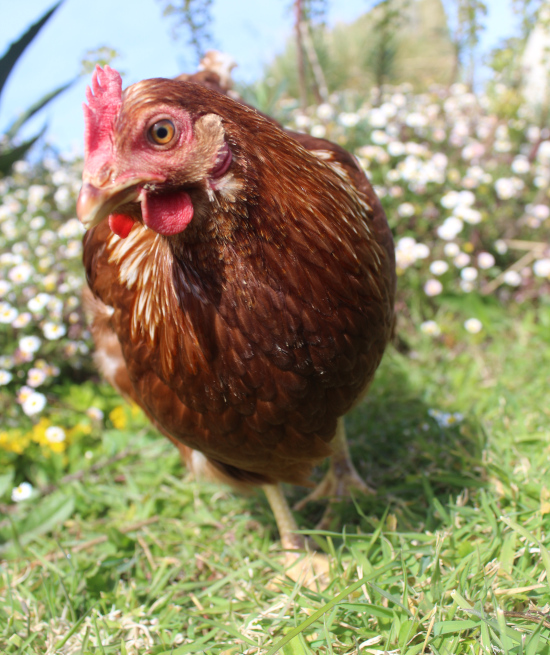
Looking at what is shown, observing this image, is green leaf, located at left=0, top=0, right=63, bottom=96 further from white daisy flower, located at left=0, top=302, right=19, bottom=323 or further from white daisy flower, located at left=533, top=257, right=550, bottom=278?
white daisy flower, located at left=533, top=257, right=550, bottom=278

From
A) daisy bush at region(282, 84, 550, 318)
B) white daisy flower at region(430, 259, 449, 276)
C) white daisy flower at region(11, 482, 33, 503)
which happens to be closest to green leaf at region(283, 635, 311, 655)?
white daisy flower at region(11, 482, 33, 503)

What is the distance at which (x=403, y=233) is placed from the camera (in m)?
3.50

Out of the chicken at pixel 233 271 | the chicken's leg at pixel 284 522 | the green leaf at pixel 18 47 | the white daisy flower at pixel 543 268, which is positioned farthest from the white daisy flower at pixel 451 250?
the green leaf at pixel 18 47

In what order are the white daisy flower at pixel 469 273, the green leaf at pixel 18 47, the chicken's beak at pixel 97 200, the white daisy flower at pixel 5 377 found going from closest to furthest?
the chicken's beak at pixel 97 200 < the white daisy flower at pixel 5 377 < the white daisy flower at pixel 469 273 < the green leaf at pixel 18 47

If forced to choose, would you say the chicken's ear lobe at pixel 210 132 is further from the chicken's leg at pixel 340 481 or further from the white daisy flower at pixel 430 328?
the white daisy flower at pixel 430 328

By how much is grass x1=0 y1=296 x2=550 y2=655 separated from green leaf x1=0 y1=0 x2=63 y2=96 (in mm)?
2977

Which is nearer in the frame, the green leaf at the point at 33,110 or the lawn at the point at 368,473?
the lawn at the point at 368,473

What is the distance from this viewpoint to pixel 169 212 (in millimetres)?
1046

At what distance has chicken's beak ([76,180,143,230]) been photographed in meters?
0.94

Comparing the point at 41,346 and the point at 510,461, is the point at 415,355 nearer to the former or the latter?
the point at 510,461

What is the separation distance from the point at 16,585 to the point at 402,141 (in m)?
3.95

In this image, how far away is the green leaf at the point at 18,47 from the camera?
3.65 m

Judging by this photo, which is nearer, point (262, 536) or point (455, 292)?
point (262, 536)

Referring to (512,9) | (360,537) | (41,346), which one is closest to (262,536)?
(360,537)
